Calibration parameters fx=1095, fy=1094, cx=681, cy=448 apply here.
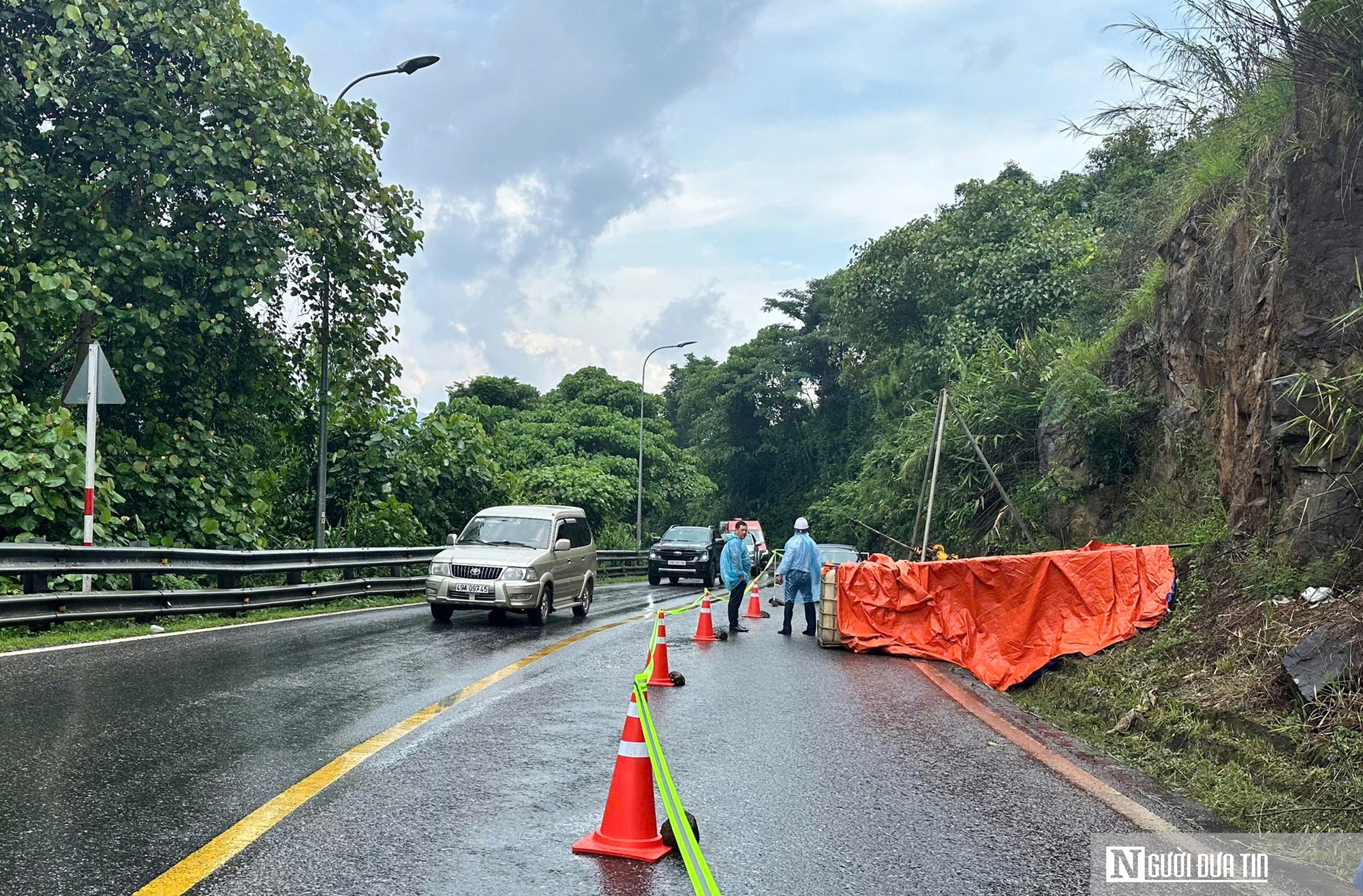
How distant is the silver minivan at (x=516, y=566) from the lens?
14.4 m

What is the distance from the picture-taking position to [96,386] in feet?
39.2

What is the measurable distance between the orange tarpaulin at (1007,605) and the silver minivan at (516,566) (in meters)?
4.24

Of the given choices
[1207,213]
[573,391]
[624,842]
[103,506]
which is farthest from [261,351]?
[573,391]

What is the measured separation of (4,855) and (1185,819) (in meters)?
5.25

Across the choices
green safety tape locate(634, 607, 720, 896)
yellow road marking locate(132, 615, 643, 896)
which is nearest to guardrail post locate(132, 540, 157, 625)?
yellow road marking locate(132, 615, 643, 896)

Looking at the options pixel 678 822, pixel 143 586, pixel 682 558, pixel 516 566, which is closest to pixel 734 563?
pixel 516 566

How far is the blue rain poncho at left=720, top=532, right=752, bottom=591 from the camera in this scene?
49.5 ft

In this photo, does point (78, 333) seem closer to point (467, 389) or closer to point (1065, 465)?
point (1065, 465)

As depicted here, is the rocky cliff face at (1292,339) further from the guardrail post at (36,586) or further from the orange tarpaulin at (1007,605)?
the guardrail post at (36,586)

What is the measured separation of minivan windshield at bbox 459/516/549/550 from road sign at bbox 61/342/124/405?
528 centimetres

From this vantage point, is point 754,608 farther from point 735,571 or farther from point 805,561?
point 805,561

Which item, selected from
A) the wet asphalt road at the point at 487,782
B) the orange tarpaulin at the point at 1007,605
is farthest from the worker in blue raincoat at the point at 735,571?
the wet asphalt road at the point at 487,782

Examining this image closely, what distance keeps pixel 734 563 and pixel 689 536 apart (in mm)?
18328

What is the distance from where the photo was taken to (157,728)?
6.62 m
